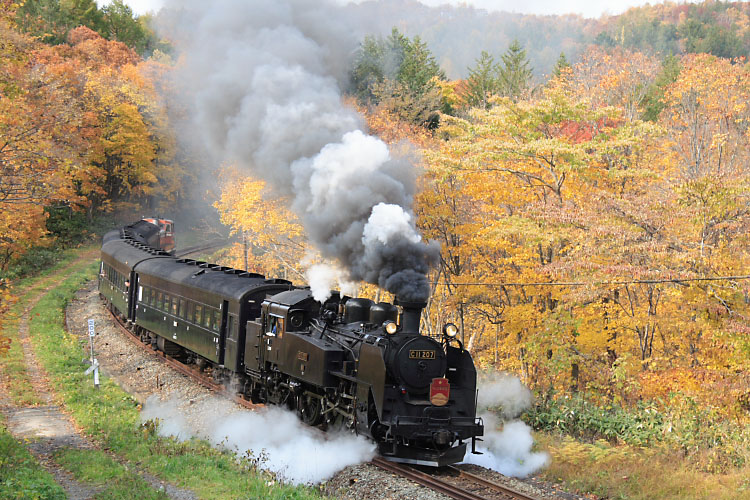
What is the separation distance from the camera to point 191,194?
61531 millimetres

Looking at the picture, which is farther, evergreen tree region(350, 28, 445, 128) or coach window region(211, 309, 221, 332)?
evergreen tree region(350, 28, 445, 128)

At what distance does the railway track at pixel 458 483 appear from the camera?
10.2 metres

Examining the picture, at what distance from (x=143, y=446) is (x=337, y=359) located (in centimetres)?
393

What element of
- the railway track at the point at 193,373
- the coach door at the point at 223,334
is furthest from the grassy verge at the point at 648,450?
the coach door at the point at 223,334

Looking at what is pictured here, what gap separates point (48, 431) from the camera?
1383cm

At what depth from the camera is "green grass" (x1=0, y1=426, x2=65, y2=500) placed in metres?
9.09

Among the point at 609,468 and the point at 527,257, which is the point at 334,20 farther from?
the point at 609,468

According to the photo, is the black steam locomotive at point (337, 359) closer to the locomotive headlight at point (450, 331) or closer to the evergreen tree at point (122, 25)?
the locomotive headlight at point (450, 331)

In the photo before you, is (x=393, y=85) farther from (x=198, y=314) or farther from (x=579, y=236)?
(x=198, y=314)

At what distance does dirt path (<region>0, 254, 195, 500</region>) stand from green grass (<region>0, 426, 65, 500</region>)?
0.36 meters

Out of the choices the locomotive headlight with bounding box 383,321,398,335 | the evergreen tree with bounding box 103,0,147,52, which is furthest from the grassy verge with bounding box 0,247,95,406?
the evergreen tree with bounding box 103,0,147,52

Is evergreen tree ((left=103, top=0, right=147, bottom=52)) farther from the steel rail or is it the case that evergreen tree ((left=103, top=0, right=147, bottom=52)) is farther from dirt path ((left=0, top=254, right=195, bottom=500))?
the steel rail

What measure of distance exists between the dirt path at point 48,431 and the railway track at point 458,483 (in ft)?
11.4

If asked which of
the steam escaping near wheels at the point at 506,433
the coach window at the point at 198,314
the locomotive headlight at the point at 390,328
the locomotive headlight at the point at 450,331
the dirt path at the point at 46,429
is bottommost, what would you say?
the dirt path at the point at 46,429
